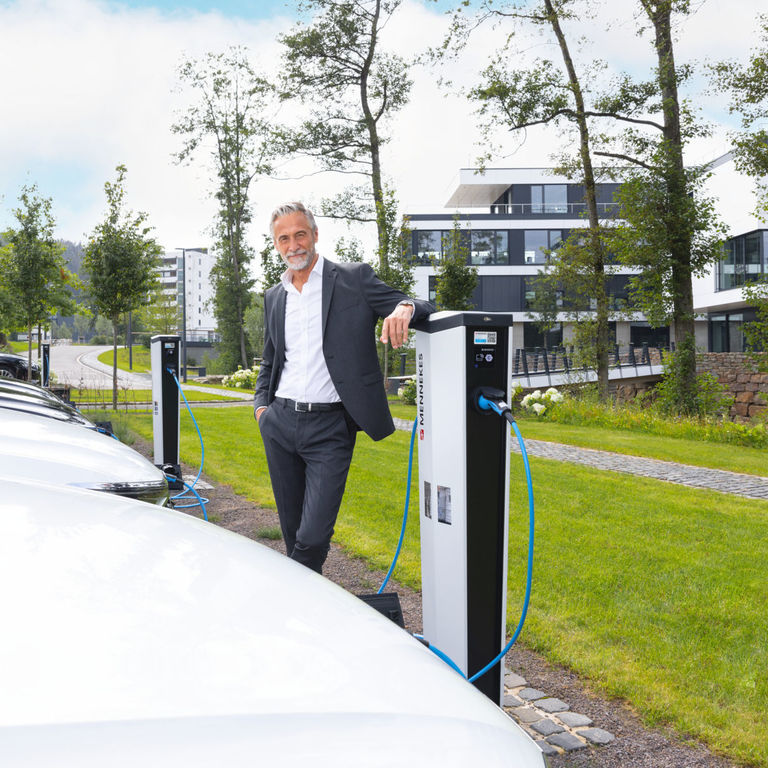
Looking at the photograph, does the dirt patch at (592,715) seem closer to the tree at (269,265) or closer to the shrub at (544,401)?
the shrub at (544,401)

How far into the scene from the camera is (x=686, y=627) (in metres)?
3.95

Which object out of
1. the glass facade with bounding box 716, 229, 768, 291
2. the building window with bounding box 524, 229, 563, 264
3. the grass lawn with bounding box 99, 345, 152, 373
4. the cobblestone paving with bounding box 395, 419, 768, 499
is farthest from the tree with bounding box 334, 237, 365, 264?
the grass lawn with bounding box 99, 345, 152, 373

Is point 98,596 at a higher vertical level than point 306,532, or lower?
higher

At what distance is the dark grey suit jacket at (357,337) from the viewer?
10.5 feet

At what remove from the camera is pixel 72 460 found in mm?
3781

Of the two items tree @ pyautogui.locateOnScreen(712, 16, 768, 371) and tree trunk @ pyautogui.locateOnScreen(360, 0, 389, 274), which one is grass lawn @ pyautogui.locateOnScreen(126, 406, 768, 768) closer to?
tree @ pyautogui.locateOnScreen(712, 16, 768, 371)

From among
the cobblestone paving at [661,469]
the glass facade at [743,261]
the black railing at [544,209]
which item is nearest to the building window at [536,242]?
the black railing at [544,209]

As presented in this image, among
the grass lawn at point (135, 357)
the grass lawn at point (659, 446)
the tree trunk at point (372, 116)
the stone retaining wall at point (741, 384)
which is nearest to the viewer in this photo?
the grass lawn at point (659, 446)

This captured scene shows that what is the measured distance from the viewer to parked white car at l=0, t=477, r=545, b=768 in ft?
2.67

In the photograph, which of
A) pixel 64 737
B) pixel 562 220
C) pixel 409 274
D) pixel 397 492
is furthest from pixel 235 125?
pixel 64 737

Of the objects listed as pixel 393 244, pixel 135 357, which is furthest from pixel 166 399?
pixel 135 357

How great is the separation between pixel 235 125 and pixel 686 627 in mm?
37786

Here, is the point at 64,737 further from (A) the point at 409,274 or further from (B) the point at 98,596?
A: (A) the point at 409,274

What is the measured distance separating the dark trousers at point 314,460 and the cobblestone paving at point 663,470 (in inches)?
252
